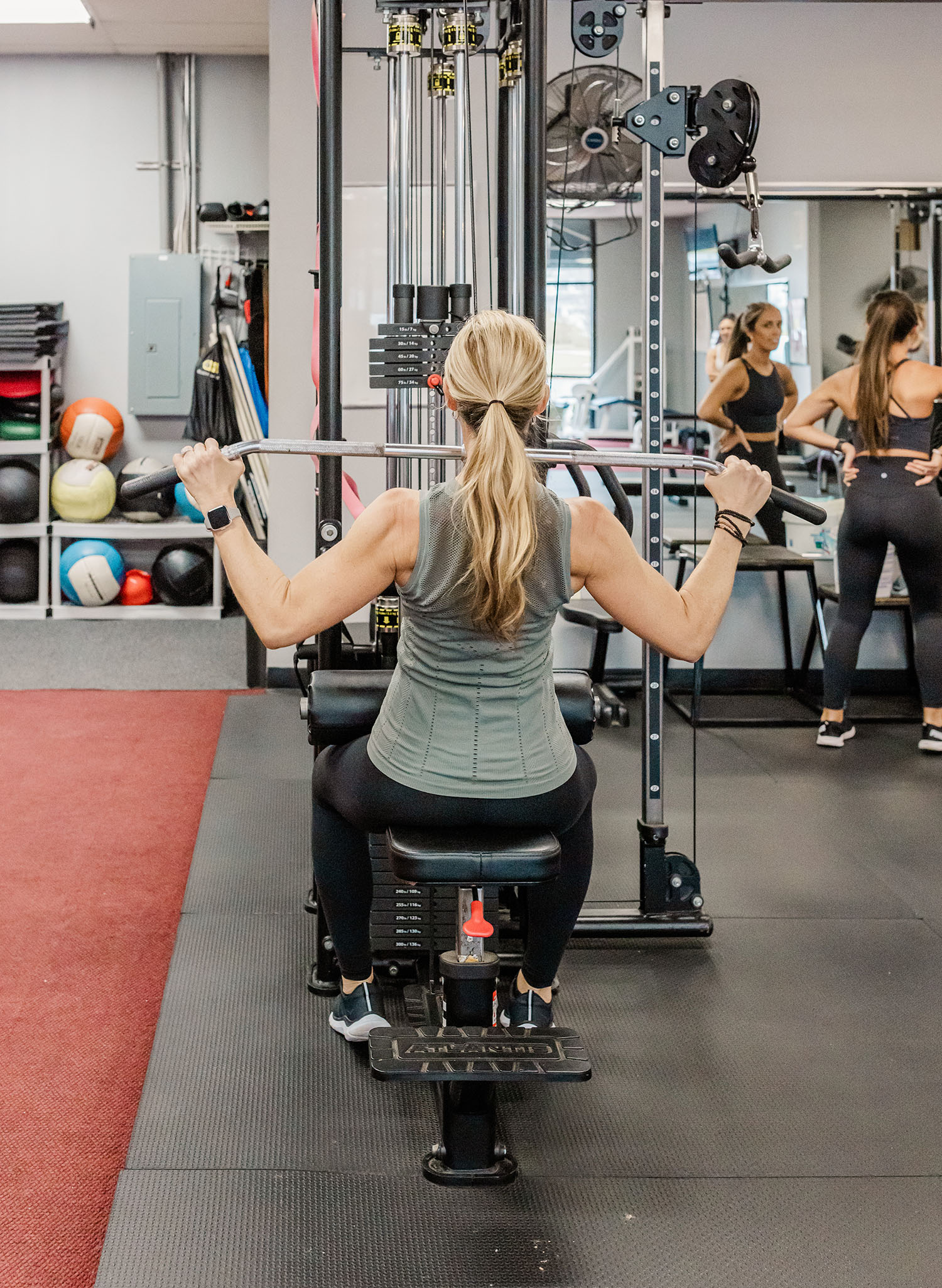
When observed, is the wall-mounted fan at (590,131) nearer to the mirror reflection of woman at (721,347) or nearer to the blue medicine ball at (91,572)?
the mirror reflection of woman at (721,347)

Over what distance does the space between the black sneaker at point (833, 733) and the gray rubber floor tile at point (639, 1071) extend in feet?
5.51

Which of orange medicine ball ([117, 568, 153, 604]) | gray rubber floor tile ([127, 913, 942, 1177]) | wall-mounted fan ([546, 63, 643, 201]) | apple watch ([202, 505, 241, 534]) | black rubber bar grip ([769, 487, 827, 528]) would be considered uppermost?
wall-mounted fan ([546, 63, 643, 201])

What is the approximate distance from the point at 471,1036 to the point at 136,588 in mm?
5472

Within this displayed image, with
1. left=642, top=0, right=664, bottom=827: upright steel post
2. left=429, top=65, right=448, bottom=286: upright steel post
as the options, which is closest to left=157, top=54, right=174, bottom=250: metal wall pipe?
left=429, top=65, right=448, bottom=286: upright steel post

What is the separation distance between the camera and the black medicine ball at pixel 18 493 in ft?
21.3

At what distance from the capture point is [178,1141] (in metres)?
1.90

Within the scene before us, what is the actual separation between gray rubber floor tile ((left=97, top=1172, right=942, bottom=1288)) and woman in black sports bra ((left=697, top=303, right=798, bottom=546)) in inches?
141

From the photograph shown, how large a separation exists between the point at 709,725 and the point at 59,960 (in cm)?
268

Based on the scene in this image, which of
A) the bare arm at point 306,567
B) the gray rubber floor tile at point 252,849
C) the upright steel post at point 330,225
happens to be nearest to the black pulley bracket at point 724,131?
the upright steel post at point 330,225

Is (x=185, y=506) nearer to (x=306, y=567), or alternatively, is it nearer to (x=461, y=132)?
(x=461, y=132)

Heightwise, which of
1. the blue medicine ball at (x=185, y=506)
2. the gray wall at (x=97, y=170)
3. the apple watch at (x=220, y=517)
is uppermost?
the gray wall at (x=97, y=170)

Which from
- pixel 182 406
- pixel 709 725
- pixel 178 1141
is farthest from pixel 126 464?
pixel 178 1141

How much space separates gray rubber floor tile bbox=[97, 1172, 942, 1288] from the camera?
5.23 feet

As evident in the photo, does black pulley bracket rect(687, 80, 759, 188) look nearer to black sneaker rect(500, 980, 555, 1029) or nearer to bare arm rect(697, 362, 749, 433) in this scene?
black sneaker rect(500, 980, 555, 1029)
